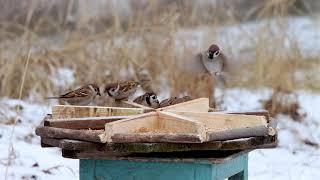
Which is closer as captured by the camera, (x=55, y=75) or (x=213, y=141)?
(x=213, y=141)

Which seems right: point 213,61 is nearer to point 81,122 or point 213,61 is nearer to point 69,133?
point 81,122

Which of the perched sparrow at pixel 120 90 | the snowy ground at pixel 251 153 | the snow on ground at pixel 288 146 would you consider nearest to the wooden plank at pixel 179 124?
the perched sparrow at pixel 120 90

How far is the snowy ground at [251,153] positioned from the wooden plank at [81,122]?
1.44m

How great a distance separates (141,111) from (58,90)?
11.2ft

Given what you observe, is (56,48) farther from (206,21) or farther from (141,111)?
(141,111)

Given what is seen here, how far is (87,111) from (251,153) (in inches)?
93.6

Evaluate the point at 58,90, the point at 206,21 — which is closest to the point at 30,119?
the point at 58,90

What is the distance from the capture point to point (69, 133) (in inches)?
97.4

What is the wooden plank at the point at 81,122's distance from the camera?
257 cm

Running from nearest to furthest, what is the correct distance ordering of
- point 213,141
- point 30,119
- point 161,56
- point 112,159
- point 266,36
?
point 213,141, point 112,159, point 30,119, point 161,56, point 266,36

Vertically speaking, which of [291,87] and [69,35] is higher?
[69,35]

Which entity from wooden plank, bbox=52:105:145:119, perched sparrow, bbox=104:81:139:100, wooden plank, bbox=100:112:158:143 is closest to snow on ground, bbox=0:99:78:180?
perched sparrow, bbox=104:81:139:100

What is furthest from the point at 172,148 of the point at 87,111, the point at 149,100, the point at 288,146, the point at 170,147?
the point at 288,146

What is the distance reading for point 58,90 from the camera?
6125 millimetres
